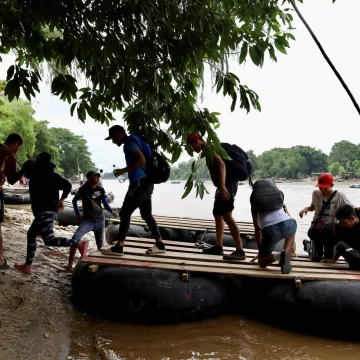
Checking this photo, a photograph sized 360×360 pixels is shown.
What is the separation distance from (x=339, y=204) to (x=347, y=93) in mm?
3714

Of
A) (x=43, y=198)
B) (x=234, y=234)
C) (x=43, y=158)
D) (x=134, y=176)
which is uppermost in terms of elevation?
(x=43, y=158)

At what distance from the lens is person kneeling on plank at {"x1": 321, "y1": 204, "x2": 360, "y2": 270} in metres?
4.73

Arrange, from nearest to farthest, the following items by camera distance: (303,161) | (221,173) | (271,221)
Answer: (271,221) → (221,173) → (303,161)

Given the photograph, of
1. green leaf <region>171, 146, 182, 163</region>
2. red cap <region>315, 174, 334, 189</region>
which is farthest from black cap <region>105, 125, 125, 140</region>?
red cap <region>315, 174, 334, 189</region>

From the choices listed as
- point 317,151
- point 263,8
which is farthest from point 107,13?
point 317,151

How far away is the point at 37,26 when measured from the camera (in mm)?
3584

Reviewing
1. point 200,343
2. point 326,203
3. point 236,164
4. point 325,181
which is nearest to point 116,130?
point 236,164

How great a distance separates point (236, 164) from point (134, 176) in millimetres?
1372

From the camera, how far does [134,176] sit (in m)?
4.63

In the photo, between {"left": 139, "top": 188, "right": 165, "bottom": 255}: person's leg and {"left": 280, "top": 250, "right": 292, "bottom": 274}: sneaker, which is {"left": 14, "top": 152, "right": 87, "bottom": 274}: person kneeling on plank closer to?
{"left": 139, "top": 188, "right": 165, "bottom": 255}: person's leg

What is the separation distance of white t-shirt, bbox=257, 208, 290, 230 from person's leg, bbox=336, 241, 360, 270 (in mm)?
912

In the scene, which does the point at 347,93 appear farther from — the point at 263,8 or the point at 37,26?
the point at 37,26

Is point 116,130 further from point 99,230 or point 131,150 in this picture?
point 99,230

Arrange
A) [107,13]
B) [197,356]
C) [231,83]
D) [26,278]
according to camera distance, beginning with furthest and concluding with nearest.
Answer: [26,278]
[197,356]
[231,83]
[107,13]
